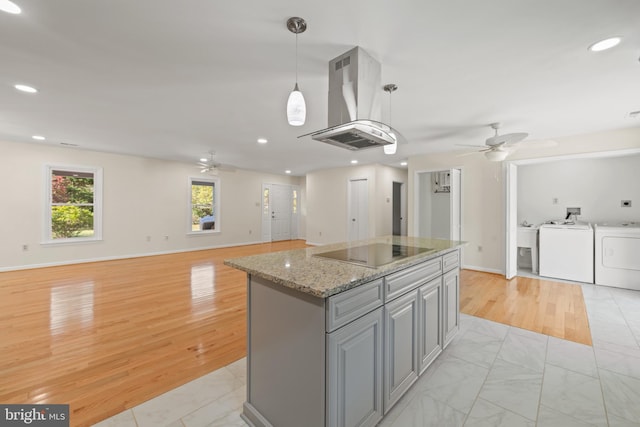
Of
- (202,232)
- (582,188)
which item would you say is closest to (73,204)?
(202,232)

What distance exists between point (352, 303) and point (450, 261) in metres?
1.43

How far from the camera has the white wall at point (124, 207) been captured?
198 inches

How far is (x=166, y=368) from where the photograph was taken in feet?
6.84

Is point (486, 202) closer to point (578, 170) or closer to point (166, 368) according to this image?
point (578, 170)

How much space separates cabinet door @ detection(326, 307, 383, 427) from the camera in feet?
4.00

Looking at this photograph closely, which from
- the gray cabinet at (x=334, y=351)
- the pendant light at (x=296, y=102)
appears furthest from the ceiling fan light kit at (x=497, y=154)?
the pendant light at (x=296, y=102)

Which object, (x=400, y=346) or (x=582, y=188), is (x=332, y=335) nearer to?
(x=400, y=346)

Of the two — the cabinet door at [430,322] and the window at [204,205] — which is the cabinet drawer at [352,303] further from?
the window at [204,205]

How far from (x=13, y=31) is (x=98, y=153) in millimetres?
4876

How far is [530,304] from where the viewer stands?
3451mm

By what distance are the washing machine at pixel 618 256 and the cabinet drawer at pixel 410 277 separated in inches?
160

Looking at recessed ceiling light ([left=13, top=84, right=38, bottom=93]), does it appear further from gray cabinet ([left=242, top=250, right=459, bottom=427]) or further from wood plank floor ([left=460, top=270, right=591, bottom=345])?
wood plank floor ([left=460, top=270, right=591, bottom=345])

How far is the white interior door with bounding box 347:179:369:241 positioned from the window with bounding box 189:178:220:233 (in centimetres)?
404

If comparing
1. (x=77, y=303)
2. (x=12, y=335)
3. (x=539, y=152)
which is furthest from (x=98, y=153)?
(x=539, y=152)
